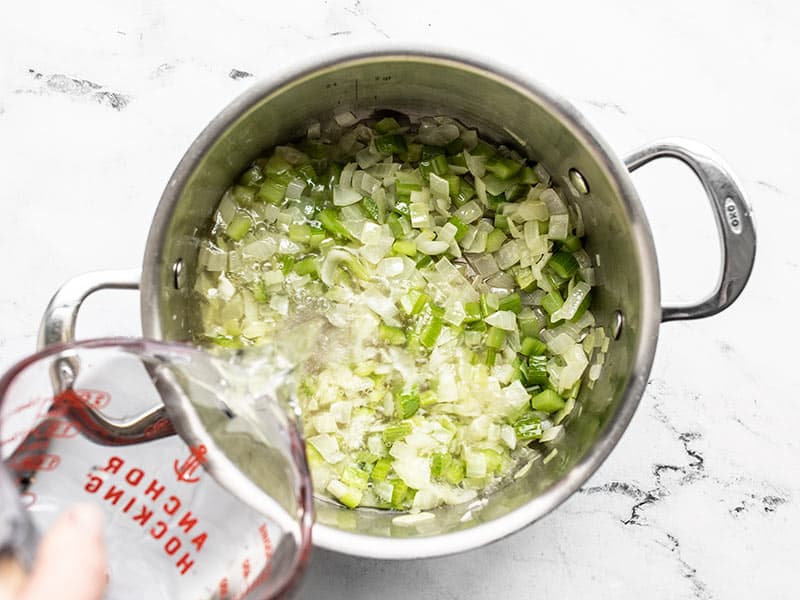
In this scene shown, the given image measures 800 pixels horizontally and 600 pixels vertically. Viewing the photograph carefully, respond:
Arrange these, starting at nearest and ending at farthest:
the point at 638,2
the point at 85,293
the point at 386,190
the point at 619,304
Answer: the point at 85,293 → the point at 619,304 → the point at 386,190 → the point at 638,2

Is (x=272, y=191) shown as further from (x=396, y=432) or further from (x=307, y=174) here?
(x=396, y=432)

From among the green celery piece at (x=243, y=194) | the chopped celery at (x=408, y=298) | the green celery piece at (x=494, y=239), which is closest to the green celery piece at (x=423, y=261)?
the chopped celery at (x=408, y=298)

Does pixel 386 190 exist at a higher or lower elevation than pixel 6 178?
higher

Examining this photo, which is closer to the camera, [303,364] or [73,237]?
[303,364]

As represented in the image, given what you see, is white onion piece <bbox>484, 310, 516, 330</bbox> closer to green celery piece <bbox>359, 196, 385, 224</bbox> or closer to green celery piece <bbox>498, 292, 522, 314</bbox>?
green celery piece <bbox>498, 292, 522, 314</bbox>

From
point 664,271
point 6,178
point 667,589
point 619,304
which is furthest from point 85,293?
point 667,589

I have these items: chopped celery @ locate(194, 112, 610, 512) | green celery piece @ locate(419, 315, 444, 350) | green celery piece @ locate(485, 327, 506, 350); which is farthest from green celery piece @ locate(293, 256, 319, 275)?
green celery piece @ locate(485, 327, 506, 350)

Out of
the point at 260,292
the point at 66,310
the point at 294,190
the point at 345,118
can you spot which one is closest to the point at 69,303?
the point at 66,310

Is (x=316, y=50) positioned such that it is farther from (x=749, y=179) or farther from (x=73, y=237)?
(x=749, y=179)
